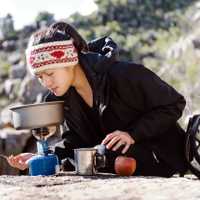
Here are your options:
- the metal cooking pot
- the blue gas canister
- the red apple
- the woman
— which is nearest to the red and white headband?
the woman

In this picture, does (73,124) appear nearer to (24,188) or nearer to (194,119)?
(194,119)

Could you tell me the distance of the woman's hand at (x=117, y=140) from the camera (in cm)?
267

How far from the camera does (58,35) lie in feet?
9.33

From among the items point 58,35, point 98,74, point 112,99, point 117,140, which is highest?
point 58,35

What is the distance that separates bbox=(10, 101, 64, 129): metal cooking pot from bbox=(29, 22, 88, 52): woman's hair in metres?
0.26

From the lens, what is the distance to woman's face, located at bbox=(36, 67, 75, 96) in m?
2.78

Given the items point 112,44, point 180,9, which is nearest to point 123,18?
point 180,9

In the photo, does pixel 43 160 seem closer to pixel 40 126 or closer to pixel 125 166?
pixel 40 126

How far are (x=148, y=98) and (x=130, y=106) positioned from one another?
9cm

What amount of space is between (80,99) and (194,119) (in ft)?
1.60

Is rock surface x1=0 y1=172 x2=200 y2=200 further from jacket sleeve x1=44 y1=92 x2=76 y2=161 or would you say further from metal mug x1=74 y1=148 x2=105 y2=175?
jacket sleeve x1=44 y1=92 x2=76 y2=161

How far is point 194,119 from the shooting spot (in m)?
2.93

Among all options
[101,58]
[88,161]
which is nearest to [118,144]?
[88,161]

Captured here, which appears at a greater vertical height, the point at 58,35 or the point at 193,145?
the point at 58,35
